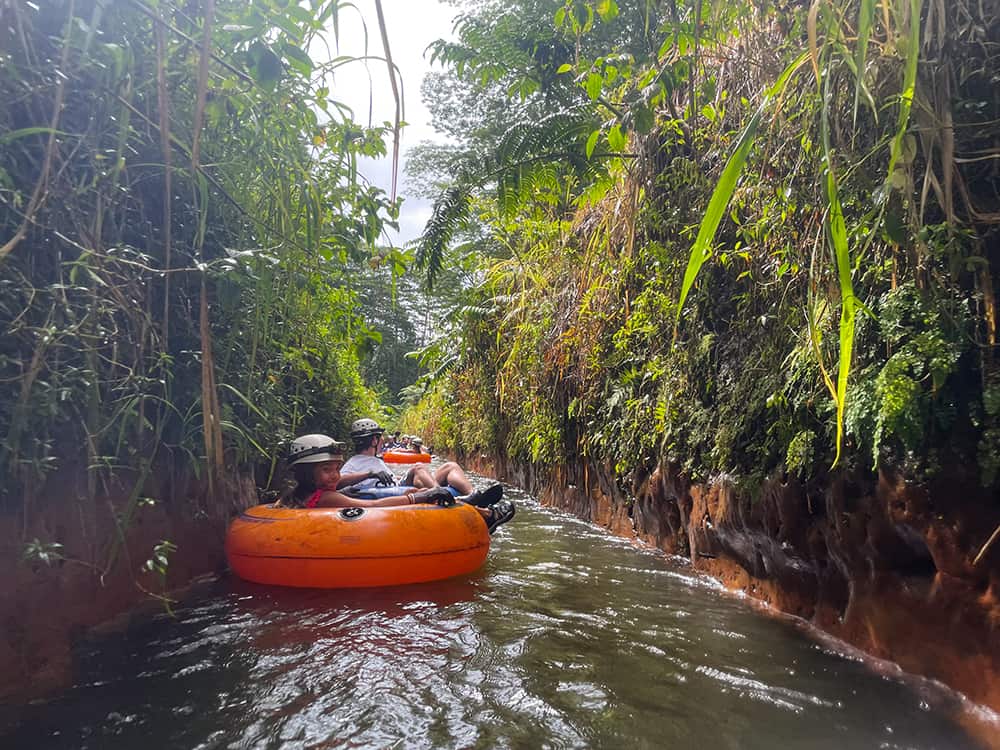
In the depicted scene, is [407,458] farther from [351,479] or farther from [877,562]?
[877,562]

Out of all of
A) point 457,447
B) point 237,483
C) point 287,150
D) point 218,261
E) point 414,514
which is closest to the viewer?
point 218,261

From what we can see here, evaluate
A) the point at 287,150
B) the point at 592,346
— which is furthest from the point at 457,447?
the point at 287,150

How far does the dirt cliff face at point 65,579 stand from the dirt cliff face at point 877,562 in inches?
130

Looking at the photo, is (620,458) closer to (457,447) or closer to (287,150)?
(287,150)

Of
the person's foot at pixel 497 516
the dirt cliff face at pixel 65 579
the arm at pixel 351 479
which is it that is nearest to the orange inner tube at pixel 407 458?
the arm at pixel 351 479

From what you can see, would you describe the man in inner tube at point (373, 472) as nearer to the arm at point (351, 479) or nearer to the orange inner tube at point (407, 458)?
the arm at point (351, 479)

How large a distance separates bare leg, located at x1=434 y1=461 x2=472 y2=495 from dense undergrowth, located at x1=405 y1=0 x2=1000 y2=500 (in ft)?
4.60

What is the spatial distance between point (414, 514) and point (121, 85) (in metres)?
3.21

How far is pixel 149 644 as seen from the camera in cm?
334

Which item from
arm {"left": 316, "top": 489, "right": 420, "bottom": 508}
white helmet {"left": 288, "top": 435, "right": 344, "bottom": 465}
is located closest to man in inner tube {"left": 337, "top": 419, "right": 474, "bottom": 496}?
arm {"left": 316, "top": 489, "right": 420, "bottom": 508}

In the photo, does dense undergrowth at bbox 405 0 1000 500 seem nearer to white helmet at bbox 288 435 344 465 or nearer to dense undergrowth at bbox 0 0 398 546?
dense undergrowth at bbox 0 0 398 546

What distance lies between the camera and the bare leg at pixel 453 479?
627 centimetres

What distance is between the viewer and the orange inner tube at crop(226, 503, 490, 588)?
14.8ft

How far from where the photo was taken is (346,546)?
14.9ft
